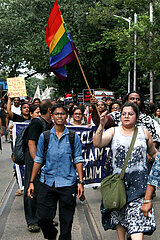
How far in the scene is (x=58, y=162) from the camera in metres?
4.48

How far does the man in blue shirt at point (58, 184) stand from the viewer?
174 inches

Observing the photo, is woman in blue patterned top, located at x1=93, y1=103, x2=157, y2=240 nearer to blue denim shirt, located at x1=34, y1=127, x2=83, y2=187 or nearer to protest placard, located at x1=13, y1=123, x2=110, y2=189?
blue denim shirt, located at x1=34, y1=127, x2=83, y2=187

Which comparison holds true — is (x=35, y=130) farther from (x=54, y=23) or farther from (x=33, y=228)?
(x=54, y=23)

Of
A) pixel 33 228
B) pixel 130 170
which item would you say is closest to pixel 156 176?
pixel 130 170

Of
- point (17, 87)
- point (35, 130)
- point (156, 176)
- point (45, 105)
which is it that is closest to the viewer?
point (156, 176)

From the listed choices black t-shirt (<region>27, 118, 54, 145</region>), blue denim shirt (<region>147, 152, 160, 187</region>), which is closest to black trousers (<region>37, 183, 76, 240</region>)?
black t-shirt (<region>27, 118, 54, 145</region>)

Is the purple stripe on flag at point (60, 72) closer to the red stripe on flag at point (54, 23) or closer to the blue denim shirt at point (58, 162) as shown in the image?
the red stripe on flag at point (54, 23)

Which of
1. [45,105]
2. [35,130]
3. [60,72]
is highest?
[60,72]

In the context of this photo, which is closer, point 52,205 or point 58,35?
point 52,205

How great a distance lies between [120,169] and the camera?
4.16m

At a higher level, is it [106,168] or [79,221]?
[106,168]

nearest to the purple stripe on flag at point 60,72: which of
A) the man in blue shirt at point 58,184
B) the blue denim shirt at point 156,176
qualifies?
the man in blue shirt at point 58,184

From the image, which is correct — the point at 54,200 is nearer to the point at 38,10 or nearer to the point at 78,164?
the point at 78,164

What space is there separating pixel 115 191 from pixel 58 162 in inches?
28.9
